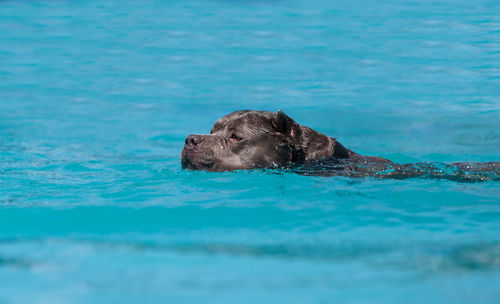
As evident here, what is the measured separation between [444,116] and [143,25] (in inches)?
517

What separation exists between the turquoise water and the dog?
1.34ft

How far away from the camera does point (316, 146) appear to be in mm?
9180

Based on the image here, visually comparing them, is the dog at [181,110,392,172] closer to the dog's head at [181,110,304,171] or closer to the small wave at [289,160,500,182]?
the dog's head at [181,110,304,171]

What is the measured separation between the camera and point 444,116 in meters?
15.8

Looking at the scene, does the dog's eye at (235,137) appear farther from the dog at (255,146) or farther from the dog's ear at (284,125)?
the dog's ear at (284,125)

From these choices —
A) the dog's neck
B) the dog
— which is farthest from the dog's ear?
the dog's neck

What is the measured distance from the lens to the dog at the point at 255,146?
8773 mm

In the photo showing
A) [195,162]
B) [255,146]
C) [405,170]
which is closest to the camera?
[405,170]

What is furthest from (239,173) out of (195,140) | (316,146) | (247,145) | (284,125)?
(316,146)

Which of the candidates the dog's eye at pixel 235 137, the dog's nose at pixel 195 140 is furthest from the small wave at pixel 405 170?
the dog's nose at pixel 195 140

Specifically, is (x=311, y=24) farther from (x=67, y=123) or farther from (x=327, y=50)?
(x=67, y=123)

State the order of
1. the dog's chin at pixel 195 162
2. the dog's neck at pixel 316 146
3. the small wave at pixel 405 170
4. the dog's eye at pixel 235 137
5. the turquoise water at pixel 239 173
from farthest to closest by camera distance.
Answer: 1. the dog's neck at pixel 316 146
2. the dog's eye at pixel 235 137
3. the dog's chin at pixel 195 162
4. the small wave at pixel 405 170
5. the turquoise water at pixel 239 173

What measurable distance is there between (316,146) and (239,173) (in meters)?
1.38

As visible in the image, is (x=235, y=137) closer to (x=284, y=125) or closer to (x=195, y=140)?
(x=195, y=140)
